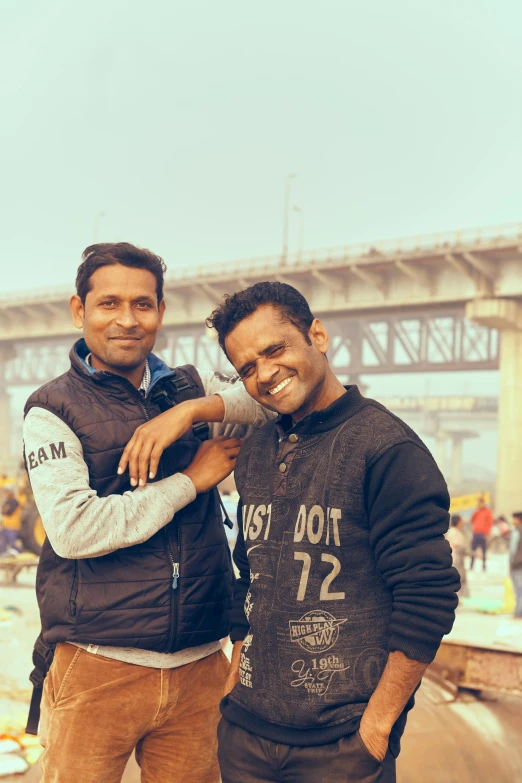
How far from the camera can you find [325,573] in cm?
223

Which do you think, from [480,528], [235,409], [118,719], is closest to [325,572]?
[235,409]

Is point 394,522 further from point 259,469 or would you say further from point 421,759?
point 421,759

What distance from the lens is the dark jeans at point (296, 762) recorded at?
2107 millimetres

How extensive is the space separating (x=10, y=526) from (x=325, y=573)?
15.5 m

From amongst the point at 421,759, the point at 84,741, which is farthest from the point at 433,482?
the point at 421,759

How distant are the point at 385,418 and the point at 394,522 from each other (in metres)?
0.34

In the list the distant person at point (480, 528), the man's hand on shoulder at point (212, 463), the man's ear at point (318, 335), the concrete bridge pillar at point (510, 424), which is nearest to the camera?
the man's ear at point (318, 335)

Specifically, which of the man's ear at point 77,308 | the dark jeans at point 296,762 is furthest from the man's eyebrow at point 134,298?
the dark jeans at point 296,762

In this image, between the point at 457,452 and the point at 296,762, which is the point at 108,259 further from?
the point at 457,452

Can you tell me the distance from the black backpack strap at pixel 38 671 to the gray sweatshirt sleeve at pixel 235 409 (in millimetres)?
1000

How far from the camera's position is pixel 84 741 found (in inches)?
103

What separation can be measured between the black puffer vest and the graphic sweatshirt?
1.15 ft

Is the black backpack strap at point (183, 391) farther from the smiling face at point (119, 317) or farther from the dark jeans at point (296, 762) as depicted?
the dark jeans at point (296, 762)

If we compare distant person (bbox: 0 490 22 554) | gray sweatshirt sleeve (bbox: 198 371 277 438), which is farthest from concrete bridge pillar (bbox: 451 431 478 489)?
gray sweatshirt sleeve (bbox: 198 371 277 438)
